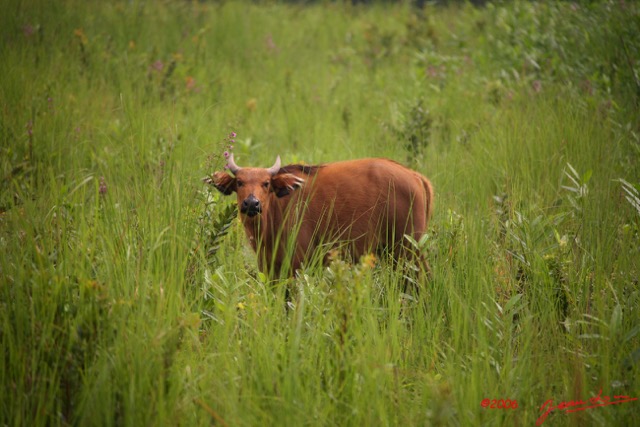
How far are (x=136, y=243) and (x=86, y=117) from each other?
135 inches

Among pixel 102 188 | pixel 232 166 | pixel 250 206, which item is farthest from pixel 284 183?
pixel 102 188

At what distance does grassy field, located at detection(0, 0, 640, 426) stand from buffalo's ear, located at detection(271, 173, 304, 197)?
0.43 m

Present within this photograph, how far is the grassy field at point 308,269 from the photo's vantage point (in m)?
2.88

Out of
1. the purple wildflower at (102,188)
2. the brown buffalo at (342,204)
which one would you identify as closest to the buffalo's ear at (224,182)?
the brown buffalo at (342,204)

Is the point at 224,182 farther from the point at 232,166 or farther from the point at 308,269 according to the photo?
the point at 308,269

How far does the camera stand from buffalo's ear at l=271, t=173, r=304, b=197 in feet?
16.0

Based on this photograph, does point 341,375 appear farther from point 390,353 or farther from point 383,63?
point 383,63

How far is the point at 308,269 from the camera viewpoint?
404 centimetres

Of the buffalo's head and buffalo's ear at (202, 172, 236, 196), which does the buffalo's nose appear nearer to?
the buffalo's head

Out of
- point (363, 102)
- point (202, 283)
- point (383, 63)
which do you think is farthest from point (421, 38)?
point (202, 283)

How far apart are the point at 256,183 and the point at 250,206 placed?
355 mm

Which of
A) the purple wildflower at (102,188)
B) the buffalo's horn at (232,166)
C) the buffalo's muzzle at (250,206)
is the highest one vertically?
the buffalo's horn at (232,166)

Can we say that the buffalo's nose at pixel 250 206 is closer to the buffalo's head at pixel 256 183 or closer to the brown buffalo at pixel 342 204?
the buffalo's head at pixel 256 183

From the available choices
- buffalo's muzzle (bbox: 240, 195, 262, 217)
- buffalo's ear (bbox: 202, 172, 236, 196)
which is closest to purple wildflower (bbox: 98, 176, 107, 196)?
buffalo's ear (bbox: 202, 172, 236, 196)
